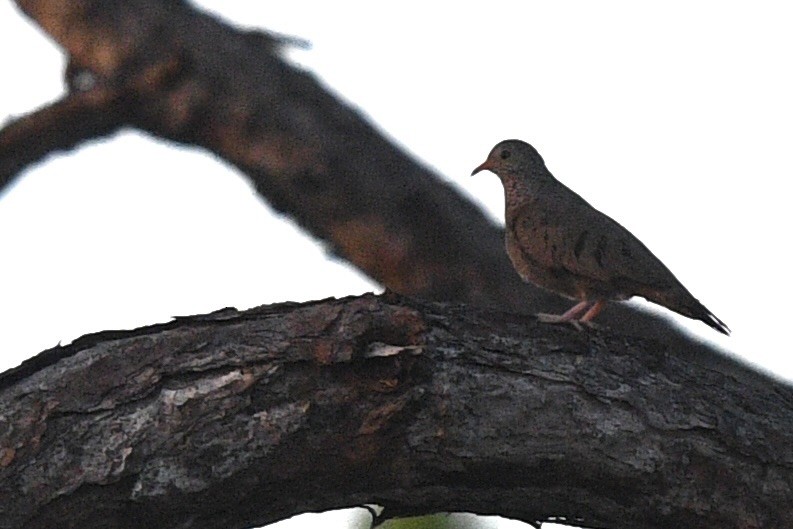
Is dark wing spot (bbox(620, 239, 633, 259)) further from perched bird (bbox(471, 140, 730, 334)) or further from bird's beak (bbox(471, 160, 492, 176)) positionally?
bird's beak (bbox(471, 160, 492, 176))

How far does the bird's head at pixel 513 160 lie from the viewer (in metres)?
7.75

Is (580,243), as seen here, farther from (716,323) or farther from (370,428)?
(370,428)

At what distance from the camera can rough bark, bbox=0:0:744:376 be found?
7.74 metres

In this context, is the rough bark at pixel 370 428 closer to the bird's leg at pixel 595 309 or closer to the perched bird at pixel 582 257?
the perched bird at pixel 582 257

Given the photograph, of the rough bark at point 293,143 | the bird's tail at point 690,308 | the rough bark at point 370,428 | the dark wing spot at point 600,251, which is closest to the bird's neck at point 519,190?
the rough bark at point 293,143

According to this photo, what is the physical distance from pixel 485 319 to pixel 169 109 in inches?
141

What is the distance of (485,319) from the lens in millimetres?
4648

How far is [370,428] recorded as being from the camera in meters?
4.31

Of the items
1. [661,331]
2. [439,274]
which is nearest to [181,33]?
[439,274]

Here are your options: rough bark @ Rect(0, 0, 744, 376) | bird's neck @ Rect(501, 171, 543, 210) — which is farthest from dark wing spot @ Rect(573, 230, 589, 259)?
rough bark @ Rect(0, 0, 744, 376)

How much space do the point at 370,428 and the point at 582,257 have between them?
2306 mm

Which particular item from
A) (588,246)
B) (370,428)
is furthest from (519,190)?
(370,428)

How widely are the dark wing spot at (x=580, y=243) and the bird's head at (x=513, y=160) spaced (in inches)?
46.7

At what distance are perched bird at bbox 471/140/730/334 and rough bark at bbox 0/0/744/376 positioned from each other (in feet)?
1.78
